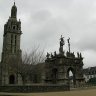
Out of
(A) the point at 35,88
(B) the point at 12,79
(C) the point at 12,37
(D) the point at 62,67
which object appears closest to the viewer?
(A) the point at 35,88

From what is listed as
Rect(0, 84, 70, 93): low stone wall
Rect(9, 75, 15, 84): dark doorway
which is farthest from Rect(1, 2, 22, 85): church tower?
Rect(0, 84, 70, 93): low stone wall

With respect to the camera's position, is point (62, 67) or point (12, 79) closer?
point (62, 67)

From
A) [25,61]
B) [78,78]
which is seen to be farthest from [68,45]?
[25,61]

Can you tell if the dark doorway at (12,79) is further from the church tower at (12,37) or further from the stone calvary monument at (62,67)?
the stone calvary monument at (62,67)

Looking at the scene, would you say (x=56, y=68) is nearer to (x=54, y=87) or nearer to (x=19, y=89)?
(x=54, y=87)

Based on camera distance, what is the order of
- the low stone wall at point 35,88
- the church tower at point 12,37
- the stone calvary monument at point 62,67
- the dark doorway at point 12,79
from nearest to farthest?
the low stone wall at point 35,88 < the stone calvary monument at point 62,67 < the dark doorway at point 12,79 < the church tower at point 12,37

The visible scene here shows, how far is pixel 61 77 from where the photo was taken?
5997 cm

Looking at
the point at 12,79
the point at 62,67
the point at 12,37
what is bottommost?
the point at 12,79

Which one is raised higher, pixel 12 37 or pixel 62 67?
pixel 12 37

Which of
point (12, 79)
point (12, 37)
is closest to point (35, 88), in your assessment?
point (12, 79)

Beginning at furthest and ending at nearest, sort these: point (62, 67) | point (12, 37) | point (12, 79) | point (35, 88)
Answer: point (12, 37), point (12, 79), point (62, 67), point (35, 88)

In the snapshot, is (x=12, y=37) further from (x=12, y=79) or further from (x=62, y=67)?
(x=62, y=67)

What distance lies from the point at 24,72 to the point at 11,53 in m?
46.2

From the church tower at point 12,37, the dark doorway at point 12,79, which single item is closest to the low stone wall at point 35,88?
the dark doorway at point 12,79
